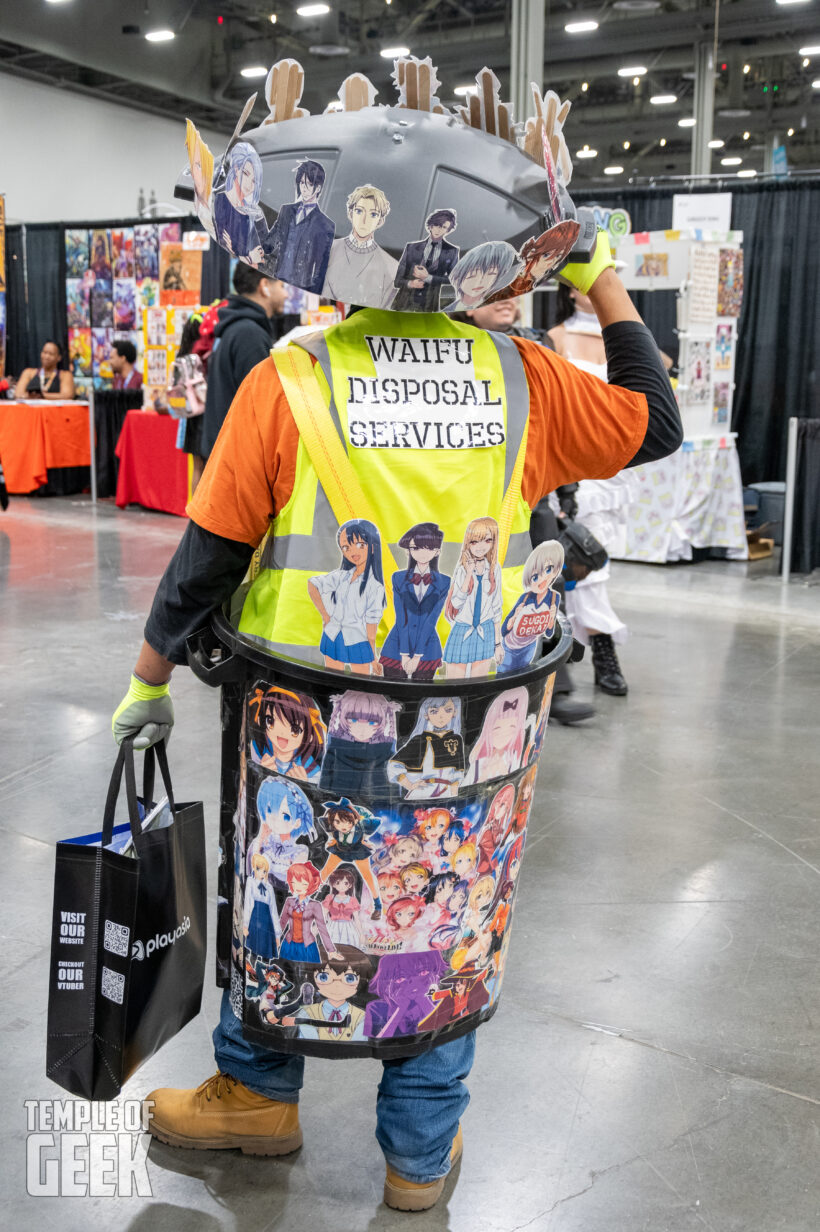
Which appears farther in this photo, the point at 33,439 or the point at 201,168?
the point at 33,439

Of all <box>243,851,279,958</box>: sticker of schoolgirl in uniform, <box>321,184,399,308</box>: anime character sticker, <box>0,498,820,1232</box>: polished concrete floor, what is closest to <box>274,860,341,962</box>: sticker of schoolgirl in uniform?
<box>243,851,279,958</box>: sticker of schoolgirl in uniform

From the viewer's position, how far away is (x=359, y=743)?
4.64 ft

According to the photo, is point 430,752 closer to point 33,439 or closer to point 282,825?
point 282,825

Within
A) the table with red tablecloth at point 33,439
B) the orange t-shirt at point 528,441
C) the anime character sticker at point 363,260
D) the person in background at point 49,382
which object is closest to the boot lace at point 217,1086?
the orange t-shirt at point 528,441

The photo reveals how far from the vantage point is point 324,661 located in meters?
1.41

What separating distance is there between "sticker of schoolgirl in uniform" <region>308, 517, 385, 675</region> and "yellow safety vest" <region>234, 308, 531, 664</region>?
1cm

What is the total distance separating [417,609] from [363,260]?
399 millimetres

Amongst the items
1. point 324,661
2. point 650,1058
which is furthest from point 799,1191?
point 324,661

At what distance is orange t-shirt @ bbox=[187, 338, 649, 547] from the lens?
1356mm

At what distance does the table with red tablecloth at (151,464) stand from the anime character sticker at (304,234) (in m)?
7.14

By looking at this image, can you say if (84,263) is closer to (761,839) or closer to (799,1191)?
(761,839)

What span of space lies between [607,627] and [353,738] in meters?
2.90

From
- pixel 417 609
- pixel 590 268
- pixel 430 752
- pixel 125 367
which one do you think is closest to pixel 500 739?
pixel 430 752

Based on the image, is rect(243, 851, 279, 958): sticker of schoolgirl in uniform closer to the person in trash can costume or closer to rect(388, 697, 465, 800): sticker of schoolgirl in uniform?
the person in trash can costume
